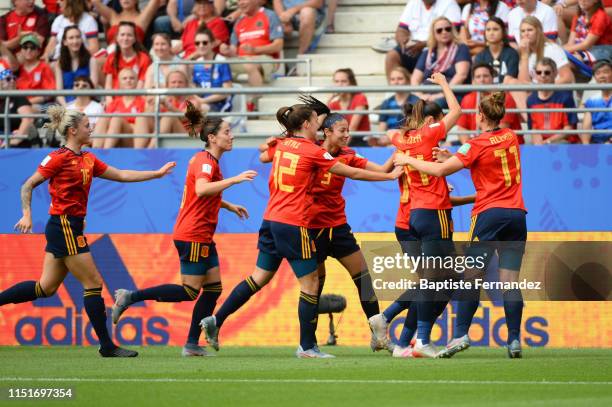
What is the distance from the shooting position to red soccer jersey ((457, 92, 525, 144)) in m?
15.1

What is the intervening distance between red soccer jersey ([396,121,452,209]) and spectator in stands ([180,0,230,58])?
7.02 metres

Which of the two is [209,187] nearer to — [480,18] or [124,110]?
[124,110]

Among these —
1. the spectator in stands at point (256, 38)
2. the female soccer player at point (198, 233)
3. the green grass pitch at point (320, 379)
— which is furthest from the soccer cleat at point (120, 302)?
the spectator in stands at point (256, 38)

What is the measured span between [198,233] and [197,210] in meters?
0.22

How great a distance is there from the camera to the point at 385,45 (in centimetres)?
1794

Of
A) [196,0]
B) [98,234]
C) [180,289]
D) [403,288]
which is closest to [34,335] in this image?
[98,234]

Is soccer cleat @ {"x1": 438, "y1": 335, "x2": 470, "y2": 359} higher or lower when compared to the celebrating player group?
lower

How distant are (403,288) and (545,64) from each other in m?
3.75

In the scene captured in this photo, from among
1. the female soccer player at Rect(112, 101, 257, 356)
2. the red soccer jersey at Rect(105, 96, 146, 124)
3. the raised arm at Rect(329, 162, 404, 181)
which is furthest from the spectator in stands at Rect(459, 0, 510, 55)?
the raised arm at Rect(329, 162, 404, 181)

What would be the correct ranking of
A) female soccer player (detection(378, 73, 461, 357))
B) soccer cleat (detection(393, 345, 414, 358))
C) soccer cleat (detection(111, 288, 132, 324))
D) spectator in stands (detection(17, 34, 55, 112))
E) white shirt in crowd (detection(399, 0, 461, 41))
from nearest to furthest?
female soccer player (detection(378, 73, 461, 357)) < soccer cleat (detection(393, 345, 414, 358)) < soccer cleat (detection(111, 288, 132, 324)) < white shirt in crowd (detection(399, 0, 461, 41)) < spectator in stands (detection(17, 34, 55, 112))

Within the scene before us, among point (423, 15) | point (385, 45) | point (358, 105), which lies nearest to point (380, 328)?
point (358, 105)

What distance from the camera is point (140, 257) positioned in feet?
47.5

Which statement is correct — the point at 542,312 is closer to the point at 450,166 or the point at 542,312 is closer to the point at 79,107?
the point at 450,166

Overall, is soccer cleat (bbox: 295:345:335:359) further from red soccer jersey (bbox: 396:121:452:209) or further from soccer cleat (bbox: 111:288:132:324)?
soccer cleat (bbox: 111:288:132:324)
